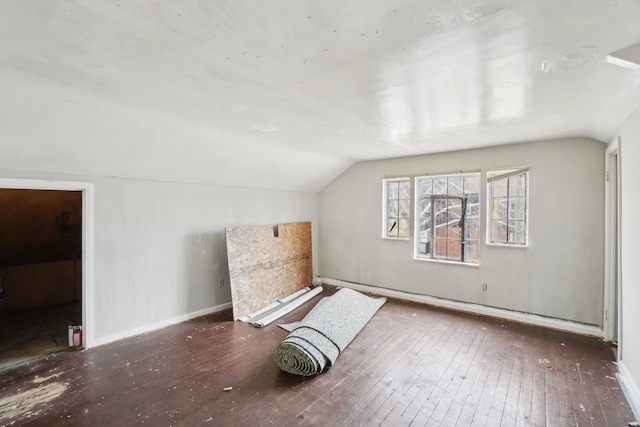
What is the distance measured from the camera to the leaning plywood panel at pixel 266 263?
428cm

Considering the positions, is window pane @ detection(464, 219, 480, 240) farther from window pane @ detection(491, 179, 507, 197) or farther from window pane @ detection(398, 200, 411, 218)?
window pane @ detection(398, 200, 411, 218)

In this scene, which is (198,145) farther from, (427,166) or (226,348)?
(427,166)

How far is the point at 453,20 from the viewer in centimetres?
133

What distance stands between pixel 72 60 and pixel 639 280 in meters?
4.11

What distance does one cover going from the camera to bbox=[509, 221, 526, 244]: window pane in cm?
399

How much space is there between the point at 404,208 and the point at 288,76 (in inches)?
144

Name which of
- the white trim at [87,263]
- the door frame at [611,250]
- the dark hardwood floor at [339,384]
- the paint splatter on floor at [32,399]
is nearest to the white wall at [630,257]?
the dark hardwood floor at [339,384]

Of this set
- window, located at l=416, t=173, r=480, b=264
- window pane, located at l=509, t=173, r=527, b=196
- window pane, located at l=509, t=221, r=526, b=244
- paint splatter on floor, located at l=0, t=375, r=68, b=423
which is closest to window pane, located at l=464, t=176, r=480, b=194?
window, located at l=416, t=173, r=480, b=264

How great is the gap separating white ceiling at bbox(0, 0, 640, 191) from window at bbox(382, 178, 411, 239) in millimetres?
1557

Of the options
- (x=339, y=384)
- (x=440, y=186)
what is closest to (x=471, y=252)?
(x=440, y=186)

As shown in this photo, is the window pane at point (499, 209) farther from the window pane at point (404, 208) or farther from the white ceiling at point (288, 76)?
the window pane at point (404, 208)

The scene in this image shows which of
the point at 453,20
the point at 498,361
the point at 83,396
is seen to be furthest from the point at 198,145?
the point at 498,361

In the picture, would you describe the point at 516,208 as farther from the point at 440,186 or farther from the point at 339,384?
the point at 339,384

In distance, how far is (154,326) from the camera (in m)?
3.74
